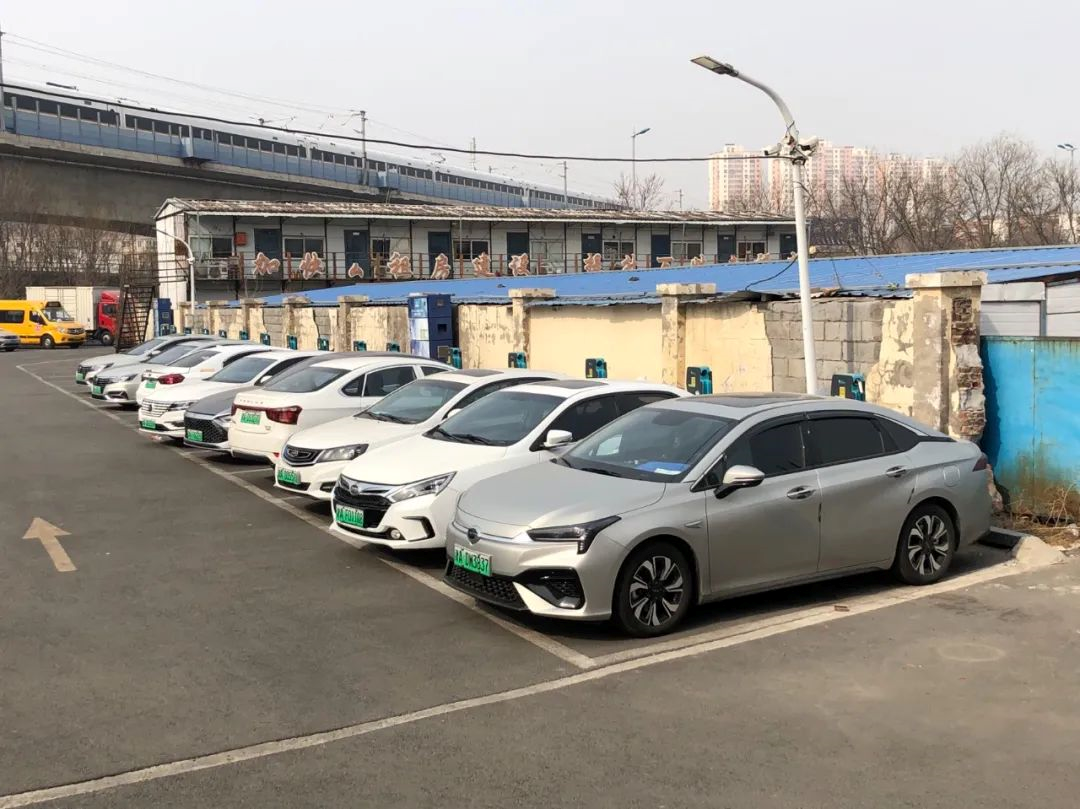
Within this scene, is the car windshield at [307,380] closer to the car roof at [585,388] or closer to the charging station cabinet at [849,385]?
the car roof at [585,388]

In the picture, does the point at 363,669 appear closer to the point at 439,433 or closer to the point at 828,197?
the point at 439,433

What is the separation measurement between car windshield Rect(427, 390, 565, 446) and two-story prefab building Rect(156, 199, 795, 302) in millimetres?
39765

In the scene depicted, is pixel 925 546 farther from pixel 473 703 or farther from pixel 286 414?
pixel 286 414

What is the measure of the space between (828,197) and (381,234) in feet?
75.6

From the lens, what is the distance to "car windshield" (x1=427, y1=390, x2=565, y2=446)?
9164 mm

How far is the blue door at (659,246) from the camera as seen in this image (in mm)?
58469

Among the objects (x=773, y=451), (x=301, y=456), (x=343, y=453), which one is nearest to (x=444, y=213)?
(x=301, y=456)

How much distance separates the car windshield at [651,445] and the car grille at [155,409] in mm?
10390

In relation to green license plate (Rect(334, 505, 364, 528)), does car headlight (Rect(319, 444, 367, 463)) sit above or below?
above

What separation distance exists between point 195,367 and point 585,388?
11247 mm

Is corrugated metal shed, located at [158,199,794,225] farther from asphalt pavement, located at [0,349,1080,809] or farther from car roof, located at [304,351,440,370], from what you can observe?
asphalt pavement, located at [0,349,1080,809]

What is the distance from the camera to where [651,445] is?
7543 mm

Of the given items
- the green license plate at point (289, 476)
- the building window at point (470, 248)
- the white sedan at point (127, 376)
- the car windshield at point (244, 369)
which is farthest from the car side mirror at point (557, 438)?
the building window at point (470, 248)

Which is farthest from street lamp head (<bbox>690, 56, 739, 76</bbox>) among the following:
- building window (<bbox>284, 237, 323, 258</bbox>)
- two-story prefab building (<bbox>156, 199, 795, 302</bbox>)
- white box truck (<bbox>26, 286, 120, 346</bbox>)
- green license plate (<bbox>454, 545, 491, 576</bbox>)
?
white box truck (<bbox>26, 286, 120, 346</bbox>)
